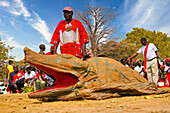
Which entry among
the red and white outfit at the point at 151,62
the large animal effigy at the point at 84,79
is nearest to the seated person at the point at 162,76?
the red and white outfit at the point at 151,62

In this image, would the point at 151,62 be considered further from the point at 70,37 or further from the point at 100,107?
the point at 100,107

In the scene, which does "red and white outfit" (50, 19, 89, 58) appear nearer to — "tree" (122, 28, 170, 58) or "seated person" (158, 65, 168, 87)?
"seated person" (158, 65, 168, 87)

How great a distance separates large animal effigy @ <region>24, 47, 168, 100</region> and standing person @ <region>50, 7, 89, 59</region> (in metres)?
0.63

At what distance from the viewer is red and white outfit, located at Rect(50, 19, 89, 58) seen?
3.69 m

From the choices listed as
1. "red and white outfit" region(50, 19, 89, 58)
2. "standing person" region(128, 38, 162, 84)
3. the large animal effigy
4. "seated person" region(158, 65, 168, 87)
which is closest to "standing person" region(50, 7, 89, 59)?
"red and white outfit" region(50, 19, 89, 58)

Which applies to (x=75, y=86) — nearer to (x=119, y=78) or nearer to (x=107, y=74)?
(x=107, y=74)

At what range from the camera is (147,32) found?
112 ft

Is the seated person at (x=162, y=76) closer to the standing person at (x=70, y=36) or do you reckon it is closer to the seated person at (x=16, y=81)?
the standing person at (x=70, y=36)

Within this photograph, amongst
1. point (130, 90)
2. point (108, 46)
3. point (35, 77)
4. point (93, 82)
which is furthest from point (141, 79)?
point (108, 46)

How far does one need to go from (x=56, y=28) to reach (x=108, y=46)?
771 inches

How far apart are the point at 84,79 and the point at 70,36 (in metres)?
1.31

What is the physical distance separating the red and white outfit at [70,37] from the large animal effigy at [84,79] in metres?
0.64

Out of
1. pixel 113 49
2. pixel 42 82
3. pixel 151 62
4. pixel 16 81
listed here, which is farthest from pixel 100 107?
pixel 113 49

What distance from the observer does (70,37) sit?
3.71 meters
